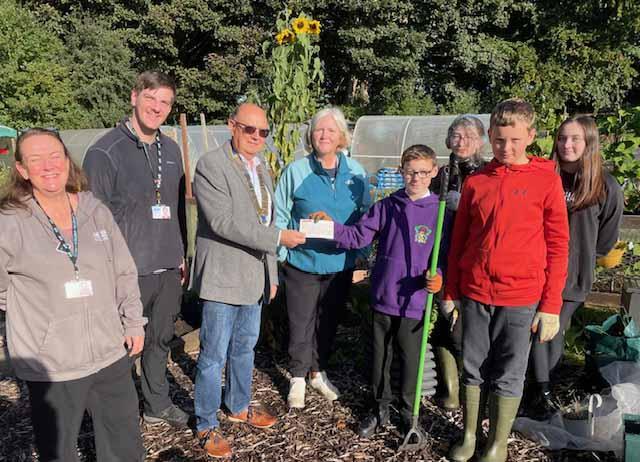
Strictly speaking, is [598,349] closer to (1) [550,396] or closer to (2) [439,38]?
(1) [550,396]

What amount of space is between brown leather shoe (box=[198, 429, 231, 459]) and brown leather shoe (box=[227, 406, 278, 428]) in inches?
11.6

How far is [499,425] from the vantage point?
2.89 meters

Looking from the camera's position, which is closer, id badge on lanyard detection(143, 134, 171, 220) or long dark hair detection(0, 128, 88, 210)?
long dark hair detection(0, 128, 88, 210)

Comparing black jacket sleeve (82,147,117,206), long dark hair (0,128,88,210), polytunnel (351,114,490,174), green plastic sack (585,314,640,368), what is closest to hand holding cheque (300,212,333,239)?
black jacket sleeve (82,147,117,206)

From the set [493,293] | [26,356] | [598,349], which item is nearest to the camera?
[26,356]

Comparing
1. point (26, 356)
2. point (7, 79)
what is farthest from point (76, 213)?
point (7, 79)

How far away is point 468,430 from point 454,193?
4.68ft

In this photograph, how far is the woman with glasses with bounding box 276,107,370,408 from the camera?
3.40 metres

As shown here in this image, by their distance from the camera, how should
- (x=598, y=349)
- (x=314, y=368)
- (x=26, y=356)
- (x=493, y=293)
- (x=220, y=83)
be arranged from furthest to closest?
(x=220, y=83)
(x=314, y=368)
(x=598, y=349)
(x=493, y=293)
(x=26, y=356)

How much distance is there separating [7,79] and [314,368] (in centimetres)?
2098

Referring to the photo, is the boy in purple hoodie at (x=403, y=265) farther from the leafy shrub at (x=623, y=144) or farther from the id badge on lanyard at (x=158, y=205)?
the leafy shrub at (x=623, y=144)

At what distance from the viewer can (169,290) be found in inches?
129

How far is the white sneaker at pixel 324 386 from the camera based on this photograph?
375 cm

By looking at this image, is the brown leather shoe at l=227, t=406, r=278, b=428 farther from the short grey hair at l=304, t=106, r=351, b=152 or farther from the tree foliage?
the tree foliage
